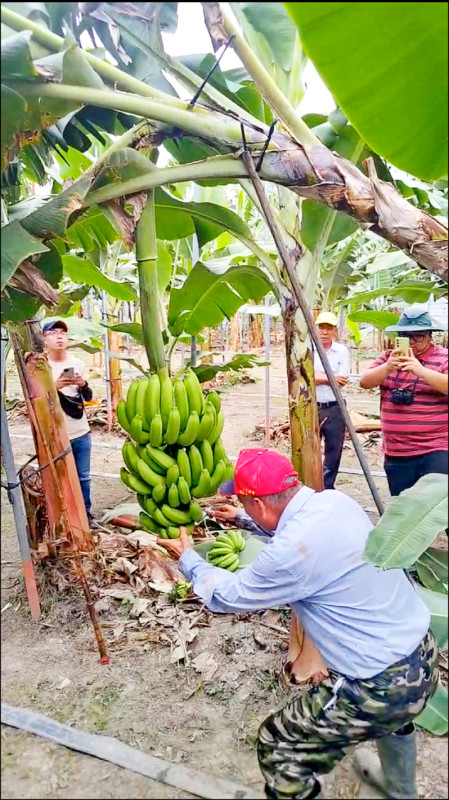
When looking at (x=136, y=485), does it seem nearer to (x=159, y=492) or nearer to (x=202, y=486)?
(x=159, y=492)

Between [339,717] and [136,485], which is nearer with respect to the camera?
[339,717]

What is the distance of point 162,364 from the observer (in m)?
1.99

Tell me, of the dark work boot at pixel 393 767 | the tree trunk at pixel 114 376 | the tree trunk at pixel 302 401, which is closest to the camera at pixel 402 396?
the tree trunk at pixel 302 401

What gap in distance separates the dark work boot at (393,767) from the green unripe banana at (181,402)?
108cm

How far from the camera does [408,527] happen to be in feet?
4.94

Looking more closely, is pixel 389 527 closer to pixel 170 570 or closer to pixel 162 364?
pixel 162 364

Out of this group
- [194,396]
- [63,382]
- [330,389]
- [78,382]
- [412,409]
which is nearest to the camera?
[194,396]

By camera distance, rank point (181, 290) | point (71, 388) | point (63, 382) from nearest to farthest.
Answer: point (181, 290)
point (63, 382)
point (71, 388)

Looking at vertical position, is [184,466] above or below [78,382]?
below

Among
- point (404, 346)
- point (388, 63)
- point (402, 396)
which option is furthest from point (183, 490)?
point (402, 396)

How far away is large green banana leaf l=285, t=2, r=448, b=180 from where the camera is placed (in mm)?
974

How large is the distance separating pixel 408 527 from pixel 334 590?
0.84 ft

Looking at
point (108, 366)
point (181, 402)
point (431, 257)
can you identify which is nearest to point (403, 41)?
point (431, 257)

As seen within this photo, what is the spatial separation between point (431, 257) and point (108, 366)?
5.07 meters
